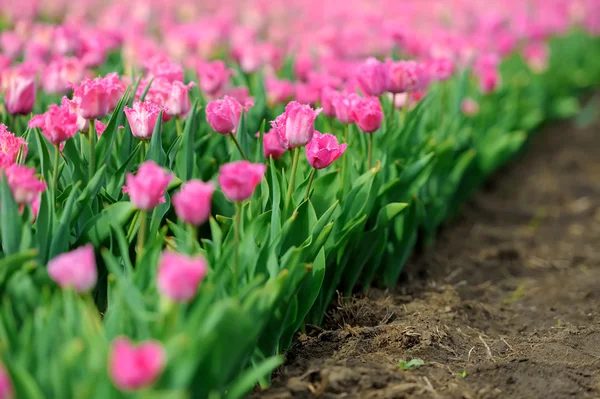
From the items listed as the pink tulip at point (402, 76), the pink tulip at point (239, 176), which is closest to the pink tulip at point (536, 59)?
the pink tulip at point (402, 76)

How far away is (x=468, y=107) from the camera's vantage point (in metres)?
4.23

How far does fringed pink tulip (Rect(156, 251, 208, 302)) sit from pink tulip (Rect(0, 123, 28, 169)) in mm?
756

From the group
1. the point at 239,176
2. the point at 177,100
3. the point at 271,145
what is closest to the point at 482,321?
the point at 271,145

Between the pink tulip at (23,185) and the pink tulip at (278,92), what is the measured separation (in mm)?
1648

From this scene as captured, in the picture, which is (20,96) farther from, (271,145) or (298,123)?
A: (298,123)

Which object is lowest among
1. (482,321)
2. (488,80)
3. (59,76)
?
(482,321)

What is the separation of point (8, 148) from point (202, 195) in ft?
2.48

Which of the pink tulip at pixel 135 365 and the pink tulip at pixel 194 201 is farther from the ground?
the pink tulip at pixel 194 201

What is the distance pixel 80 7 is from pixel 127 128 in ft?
13.2

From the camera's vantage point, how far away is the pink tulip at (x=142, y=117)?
237 cm

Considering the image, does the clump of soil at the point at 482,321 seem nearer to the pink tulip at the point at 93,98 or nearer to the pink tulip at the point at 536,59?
the pink tulip at the point at 93,98

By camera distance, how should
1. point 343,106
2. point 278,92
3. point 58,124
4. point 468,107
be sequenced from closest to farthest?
point 58,124
point 343,106
point 278,92
point 468,107

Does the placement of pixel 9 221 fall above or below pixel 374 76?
below

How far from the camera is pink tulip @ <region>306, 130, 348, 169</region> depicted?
2.33 meters
